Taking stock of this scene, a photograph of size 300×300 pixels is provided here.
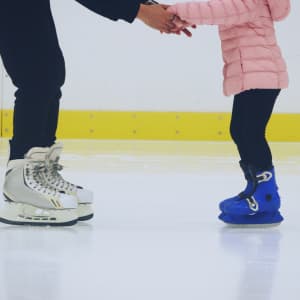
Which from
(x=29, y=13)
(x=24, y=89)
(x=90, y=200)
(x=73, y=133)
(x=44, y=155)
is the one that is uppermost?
(x=29, y=13)

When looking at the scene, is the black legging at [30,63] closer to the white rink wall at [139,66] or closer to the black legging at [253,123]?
the black legging at [253,123]

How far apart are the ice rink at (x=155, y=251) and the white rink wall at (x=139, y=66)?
92.6 inches

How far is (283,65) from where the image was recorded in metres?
1.86

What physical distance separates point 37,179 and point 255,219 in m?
0.52

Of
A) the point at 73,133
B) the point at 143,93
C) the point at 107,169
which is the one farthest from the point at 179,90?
the point at 107,169

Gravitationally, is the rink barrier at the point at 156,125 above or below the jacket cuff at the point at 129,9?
below

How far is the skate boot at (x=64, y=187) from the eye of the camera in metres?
1.82

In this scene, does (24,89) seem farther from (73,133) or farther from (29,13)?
(73,133)

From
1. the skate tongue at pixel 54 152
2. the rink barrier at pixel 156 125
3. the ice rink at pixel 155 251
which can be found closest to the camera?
the ice rink at pixel 155 251

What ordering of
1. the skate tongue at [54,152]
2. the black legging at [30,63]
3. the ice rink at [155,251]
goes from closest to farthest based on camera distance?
the ice rink at [155,251], the black legging at [30,63], the skate tongue at [54,152]

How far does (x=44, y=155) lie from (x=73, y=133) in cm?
330

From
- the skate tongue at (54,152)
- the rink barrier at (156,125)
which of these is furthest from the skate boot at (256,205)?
the rink barrier at (156,125)

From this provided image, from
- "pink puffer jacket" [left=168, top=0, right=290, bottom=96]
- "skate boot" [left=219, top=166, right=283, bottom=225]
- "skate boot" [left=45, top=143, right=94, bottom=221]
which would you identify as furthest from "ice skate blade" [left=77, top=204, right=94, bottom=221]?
"pink puffer jacket" [left=168, top=0, right=290, bottom=96]

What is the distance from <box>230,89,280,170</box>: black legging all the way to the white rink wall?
10.4ft
